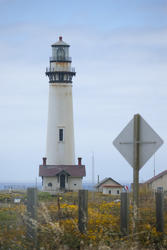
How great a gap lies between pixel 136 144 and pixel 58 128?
42.3 meters

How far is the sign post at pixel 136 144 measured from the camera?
12.5 m

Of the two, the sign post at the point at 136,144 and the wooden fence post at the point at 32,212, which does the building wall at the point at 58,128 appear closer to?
the sign post at the point at 136,144

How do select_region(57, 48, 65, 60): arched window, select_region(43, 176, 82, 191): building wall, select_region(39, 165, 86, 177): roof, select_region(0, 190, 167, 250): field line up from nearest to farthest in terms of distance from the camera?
select_region(0, 190, 167, 250): field, select_region(39, 165, 86, 177): roof, select_region(43, 176, 82, 191): building wall, select_region(57, 48, 65, 60): arched window

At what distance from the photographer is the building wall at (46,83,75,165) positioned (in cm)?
5481

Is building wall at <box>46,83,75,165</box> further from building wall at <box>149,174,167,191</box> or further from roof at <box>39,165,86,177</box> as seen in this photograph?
building wall at <box>149,174,167,191</box>

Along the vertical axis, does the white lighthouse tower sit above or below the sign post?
above

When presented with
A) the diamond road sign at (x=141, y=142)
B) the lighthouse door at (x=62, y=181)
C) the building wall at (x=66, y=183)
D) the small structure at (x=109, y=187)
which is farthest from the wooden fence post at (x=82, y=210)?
the lighthouse door at (x=62, y=181)

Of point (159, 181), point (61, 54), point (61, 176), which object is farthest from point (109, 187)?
point (61, 54)

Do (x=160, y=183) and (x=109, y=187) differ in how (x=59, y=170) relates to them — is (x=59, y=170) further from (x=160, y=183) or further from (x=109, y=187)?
(x=160, y=183)

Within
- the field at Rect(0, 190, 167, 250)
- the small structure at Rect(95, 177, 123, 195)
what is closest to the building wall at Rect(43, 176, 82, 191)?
the small structure at Rect(95, 177, 123, 195)

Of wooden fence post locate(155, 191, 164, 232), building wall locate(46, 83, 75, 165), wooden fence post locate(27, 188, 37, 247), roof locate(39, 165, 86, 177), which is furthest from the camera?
building wall locate(46, 83, 75, 165)

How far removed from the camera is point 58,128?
54750 millimetres

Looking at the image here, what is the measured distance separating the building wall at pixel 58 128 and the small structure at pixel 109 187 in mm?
3489

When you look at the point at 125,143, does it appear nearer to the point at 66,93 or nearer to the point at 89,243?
the point at 89,243
